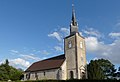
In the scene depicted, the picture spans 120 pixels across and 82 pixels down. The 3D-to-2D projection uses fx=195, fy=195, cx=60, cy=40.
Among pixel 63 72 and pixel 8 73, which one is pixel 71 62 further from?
pixel 8 73

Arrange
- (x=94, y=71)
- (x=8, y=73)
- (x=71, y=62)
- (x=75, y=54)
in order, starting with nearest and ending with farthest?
(x=94, y=71) → (x=75, y=54) → (x=71, y=62) → (x=8, y=73)

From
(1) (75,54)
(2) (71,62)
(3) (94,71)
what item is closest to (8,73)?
(2) (71,62)

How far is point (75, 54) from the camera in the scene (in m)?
47.3

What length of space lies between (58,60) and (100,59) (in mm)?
24994

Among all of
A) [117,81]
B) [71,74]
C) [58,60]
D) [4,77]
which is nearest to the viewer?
[117,81]

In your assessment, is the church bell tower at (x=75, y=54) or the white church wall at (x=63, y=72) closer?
the church bell tower at (x=75, y=54)

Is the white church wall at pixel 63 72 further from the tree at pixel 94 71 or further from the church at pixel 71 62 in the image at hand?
the tree at pixel 94 71

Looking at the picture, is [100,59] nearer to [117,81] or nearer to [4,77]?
[4,77]

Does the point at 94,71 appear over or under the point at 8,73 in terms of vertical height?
over

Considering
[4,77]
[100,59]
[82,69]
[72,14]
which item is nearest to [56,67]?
[82,69]

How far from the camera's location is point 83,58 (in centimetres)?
4912

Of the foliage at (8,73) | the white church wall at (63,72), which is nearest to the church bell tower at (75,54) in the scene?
the white church wall at (63,72)

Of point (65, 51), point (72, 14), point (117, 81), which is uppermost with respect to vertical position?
point (72, 14)

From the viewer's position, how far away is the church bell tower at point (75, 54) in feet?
153
